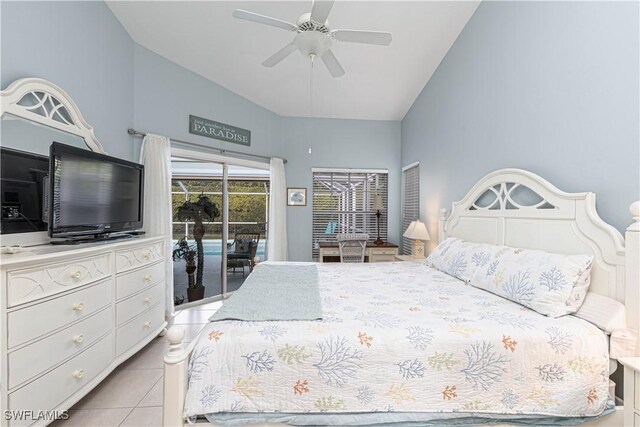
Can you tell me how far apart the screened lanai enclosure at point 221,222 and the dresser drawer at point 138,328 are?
996 mm

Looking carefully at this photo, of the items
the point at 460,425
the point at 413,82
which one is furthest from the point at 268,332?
the point at 413,82

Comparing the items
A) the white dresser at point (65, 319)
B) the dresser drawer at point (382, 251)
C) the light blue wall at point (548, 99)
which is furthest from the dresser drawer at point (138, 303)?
the light blue wall at point (548, 99)

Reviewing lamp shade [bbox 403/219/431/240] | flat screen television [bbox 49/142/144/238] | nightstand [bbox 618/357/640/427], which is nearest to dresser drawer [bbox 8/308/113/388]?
flat screen television [bbox 49/142/144/238]

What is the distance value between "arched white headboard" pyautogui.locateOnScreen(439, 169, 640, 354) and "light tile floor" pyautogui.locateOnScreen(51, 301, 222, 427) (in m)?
2.74

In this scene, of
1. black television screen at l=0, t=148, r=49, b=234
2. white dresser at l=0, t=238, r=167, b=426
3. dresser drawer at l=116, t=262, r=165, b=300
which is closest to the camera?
white dresser at l=0, t=238, r=167, b=426

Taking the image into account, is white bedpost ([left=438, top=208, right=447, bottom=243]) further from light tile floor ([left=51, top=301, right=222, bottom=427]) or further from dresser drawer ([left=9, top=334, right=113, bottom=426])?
dresser drawer ([left=9, top=334, right=113, bottom=426])

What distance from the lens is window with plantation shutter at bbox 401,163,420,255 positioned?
13.9ft

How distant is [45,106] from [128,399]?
2144 mm

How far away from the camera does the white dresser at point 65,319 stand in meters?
1.32

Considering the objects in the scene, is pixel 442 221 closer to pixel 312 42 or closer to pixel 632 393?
pixel 632 393

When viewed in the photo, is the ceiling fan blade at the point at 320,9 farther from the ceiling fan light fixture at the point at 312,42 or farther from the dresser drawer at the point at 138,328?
the dresser drawer at the point at 138,328

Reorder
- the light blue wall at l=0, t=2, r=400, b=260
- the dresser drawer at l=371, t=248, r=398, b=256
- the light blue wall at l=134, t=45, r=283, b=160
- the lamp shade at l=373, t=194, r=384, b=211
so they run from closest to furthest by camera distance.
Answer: the light blue wall at l=0, t=2, r=400, b=260
the light blue wall at l=134, t=45, r=283, b=160
the dresser drawer at l=371, t=248, r=398, b=256
the lamp shade at l=373, t=194, r=384, b=211

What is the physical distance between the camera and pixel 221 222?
3926 millimetres

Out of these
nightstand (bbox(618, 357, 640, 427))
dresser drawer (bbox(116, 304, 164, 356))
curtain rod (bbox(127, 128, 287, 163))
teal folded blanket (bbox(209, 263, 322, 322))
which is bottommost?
dresser drawer (bbox(116, 304, 164, 356))
